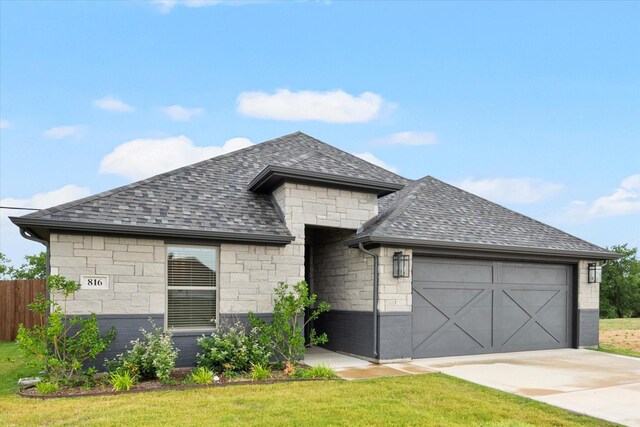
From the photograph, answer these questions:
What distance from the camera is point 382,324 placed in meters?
10.3

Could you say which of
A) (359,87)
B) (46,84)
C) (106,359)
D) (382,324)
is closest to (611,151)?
(359,87)

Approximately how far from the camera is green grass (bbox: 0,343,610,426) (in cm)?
589

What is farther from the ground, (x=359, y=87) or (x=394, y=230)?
(x=359, y=87)

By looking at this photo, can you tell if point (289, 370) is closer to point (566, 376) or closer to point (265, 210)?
point (265, 210)

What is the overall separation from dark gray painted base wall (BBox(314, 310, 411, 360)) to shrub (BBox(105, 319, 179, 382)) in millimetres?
4156

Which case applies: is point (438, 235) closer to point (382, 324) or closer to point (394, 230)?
point (394, 230)

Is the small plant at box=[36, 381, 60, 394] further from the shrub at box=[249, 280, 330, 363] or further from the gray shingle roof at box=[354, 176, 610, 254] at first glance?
the gray shingle roof at box=[354, 176, 610, 254]

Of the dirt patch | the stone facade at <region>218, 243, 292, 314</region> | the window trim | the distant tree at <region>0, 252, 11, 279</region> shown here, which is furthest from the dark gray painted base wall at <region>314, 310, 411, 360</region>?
the distant tree at <region>0, 252, 11, 279</region>

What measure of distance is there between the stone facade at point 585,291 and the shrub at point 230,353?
880 cm

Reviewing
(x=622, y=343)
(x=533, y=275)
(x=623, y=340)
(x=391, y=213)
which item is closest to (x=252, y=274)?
(x=391, y=213)

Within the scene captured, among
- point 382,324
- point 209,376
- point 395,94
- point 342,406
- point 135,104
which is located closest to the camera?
point 342,406

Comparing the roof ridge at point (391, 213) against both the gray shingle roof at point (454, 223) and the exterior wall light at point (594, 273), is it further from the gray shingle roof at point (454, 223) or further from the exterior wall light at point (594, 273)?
the exterior wall light at point (594, 273)

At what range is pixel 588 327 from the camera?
43.1 feet

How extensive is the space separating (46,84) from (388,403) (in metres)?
13.2
